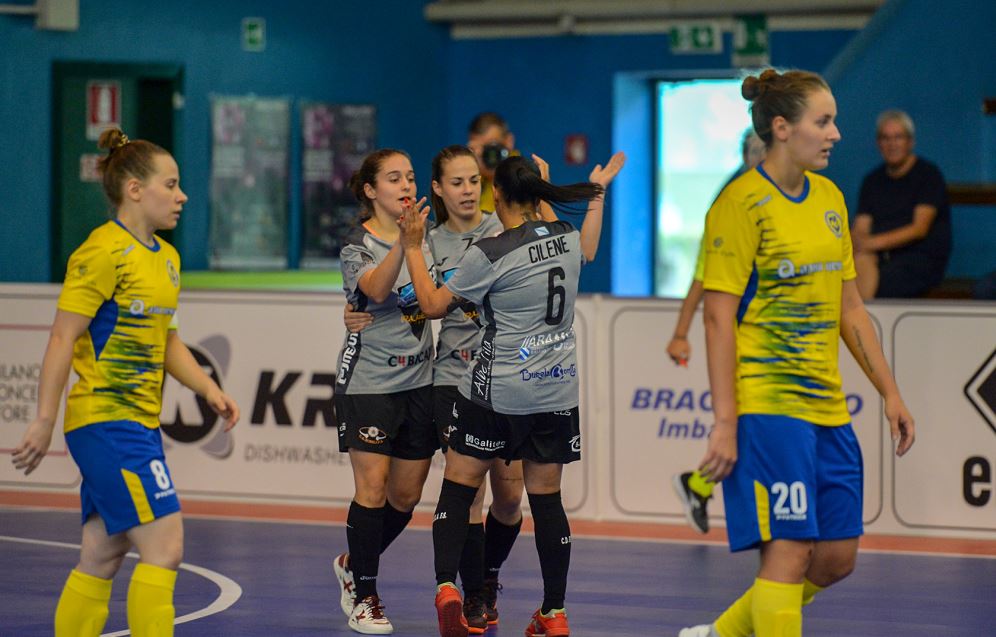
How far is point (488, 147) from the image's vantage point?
6570mm

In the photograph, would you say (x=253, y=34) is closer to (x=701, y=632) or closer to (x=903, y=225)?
(x=903, y=225)

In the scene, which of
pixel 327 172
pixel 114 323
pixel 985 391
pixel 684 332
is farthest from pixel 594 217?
pixel 327 172

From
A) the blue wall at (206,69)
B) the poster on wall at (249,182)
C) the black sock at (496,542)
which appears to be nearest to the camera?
the black sock at (496,542)

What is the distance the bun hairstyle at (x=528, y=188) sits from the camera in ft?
16.5

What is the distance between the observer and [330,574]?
21.9 ft

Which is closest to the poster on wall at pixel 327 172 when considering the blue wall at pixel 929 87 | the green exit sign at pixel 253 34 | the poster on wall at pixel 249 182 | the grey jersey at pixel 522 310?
the poster on wall at pixel 249 182

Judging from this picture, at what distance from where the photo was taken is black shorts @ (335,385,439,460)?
215 inches

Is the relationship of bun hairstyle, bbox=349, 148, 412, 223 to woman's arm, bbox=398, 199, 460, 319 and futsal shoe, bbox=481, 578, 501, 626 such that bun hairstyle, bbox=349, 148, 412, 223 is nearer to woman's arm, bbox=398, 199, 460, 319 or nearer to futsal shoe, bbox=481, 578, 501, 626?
woman's arm, bbox=398, 199, 460, 319

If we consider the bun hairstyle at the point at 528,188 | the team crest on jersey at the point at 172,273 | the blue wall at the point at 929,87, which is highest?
the blue wall at the point at 929,87

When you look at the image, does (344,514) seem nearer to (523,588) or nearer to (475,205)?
(523,588)

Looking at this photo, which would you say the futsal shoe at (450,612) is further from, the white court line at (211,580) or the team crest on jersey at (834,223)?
the team crest on jersey at (834,223)

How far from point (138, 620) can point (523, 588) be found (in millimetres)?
2398

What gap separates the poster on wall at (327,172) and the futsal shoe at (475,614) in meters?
10.1

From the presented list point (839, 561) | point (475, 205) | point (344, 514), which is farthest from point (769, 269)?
point (344, 514)
